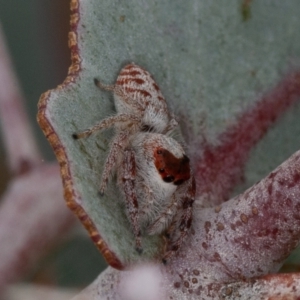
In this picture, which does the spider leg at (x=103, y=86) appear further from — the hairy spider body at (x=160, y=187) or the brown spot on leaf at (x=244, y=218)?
the brown spot on leaf at (x=244, y=218)

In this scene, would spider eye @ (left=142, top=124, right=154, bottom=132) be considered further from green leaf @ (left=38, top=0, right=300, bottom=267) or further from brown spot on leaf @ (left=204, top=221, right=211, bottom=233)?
brown spot on leaf @ (left=204, top=221, right=211, bottom=233)

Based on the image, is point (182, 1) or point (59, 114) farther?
point (182, 1)

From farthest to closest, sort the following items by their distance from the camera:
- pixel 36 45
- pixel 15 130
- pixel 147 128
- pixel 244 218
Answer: pixel 36 45 < pixel 15 130 < pixel 147 128 < pixel 244 218

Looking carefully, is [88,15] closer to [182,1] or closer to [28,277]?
[182,1]

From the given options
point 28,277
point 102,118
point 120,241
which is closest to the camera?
point 120,241

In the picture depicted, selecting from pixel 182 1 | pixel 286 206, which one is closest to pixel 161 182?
pixel 286 206

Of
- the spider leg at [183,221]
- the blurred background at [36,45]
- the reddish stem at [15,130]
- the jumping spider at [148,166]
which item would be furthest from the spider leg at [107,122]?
the blurred background at [36,45]

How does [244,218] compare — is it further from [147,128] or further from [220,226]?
[147,128]

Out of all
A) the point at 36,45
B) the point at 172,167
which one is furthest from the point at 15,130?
the point at 36,45
